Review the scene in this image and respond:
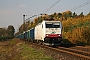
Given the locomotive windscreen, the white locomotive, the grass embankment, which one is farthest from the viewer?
the locomotive windscreen

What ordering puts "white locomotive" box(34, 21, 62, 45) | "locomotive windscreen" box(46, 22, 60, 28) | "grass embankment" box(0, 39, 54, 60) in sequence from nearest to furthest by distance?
"grass embankment" box(0, 39, 54, 60), "white locomotive" box(34, 21, 62, 45), "locomotive windscreen" box(46, 22, 60, 28)

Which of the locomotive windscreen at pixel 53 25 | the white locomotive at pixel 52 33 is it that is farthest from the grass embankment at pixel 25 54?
the locomotive windscreen at pixel 53 25

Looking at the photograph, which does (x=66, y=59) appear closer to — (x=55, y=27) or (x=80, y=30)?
(x=55, y=27)

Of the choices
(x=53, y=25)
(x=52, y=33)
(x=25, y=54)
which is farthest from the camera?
(x=53, y=25)

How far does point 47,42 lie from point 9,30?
124 metres

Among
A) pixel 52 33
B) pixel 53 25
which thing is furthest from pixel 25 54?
pixel 53 25

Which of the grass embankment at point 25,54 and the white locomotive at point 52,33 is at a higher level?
the white locomotive at point 52,33

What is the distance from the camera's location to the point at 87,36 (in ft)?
90.5

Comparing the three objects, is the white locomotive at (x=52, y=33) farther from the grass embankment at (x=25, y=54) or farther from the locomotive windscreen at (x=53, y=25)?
the grass embankment at (x=25, y=54)

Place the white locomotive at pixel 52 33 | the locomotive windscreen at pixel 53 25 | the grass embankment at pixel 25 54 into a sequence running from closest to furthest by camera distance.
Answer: the grass embankment at pixel 25 54
the white locomotive at pixel 52 33
the locomotive windscreen at pixel 53 25

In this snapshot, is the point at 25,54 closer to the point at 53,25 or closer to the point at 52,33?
the point at 52,33

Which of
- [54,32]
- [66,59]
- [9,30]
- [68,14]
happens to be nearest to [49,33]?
[54,32]

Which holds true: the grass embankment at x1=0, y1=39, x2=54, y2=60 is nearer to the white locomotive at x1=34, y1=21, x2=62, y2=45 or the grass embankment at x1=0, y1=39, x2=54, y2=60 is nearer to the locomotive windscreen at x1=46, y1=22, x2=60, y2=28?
the white locomotive at x1=34, y1=21, x2=62, y2=45

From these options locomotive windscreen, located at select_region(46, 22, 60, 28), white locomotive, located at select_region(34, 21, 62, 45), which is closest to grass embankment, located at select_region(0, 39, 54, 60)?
white locomotive, located at select_region(34, 21, 62, 45)
